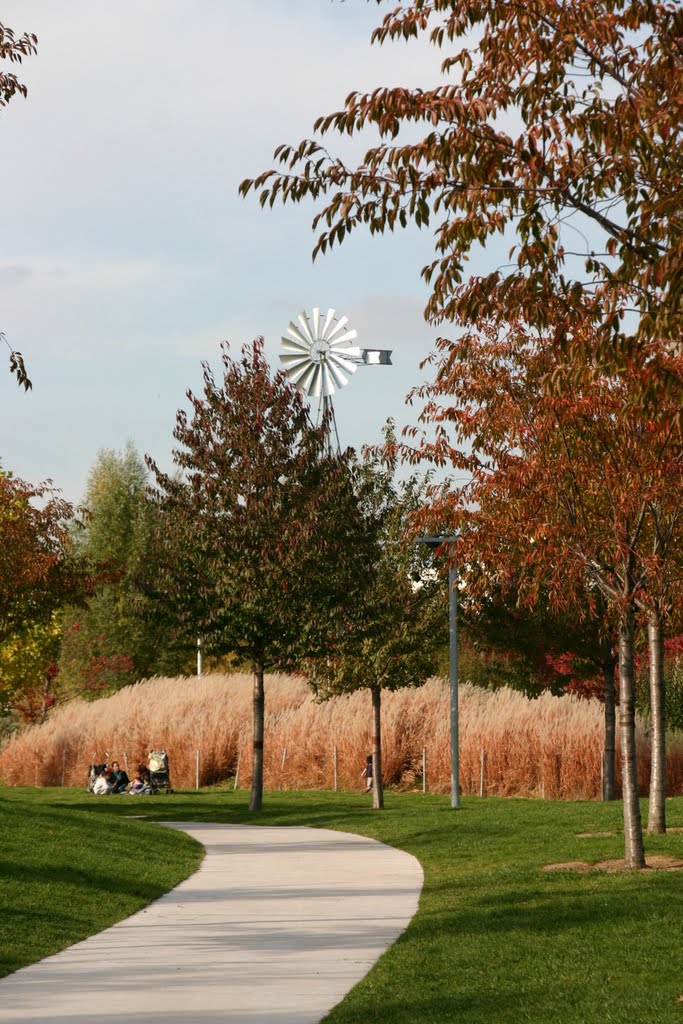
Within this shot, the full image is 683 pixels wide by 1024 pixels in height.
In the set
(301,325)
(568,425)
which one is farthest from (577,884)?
(301,325)

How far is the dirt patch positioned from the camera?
1489cm

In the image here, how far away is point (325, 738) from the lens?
113 feet

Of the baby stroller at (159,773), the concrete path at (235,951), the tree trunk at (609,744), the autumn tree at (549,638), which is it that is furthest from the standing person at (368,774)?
the concrete path at (235,951)

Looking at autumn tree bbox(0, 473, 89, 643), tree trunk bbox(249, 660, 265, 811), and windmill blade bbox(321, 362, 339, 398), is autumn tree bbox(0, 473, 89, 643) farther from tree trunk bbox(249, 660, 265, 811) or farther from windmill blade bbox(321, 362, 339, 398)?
windmill blade bbox(321, 362, 339, 398)

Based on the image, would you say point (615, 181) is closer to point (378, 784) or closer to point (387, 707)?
point (378, 784)

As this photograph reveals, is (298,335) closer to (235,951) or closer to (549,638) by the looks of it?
(549,638)

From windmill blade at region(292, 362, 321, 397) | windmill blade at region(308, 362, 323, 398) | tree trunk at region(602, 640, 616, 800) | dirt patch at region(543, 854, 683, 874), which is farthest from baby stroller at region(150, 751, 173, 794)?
dirt patch at region(543, 854, 683, 874)

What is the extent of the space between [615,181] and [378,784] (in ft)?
64.2

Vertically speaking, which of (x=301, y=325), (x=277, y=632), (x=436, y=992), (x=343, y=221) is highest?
(x=301, y=325)

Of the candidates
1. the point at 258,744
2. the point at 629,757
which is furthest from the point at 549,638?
the point at 629,757

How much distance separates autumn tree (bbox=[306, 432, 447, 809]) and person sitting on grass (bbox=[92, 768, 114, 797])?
7761 millimetres

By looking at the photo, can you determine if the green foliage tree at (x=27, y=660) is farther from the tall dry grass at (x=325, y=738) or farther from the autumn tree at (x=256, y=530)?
the autumn tree at (x=256, y=530)

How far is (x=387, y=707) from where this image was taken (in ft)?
112

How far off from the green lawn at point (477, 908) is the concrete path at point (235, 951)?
297 millimetres
